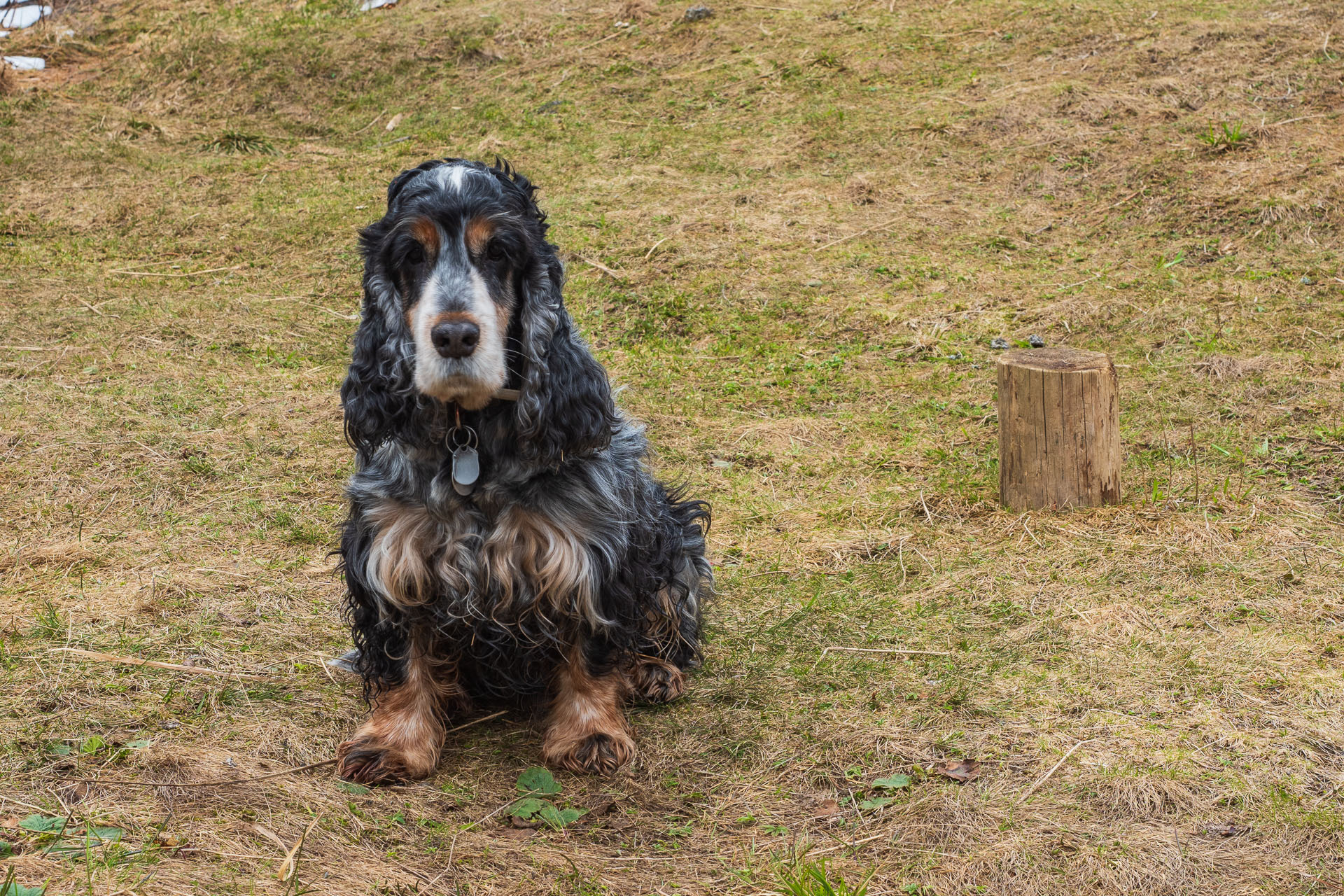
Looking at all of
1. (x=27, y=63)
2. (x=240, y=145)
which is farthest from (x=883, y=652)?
(x=27, y=63)

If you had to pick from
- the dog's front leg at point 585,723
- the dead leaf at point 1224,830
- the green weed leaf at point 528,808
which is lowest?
the dead leaf at point 1224,830

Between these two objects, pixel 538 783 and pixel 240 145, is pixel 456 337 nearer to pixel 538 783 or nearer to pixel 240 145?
pixel 538 783

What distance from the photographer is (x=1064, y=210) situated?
361 inches

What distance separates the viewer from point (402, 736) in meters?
3.74

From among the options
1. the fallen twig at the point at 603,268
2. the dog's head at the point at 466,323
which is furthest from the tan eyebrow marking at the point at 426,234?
the fallen twig at the point at 603,268

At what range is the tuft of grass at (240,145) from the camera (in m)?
11.8

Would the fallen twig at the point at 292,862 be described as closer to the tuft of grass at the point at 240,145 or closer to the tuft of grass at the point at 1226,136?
the tuft of grass at the point at 1226,136

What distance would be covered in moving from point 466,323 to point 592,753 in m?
1.46

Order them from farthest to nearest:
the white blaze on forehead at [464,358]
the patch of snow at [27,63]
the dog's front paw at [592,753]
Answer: the patch of snow at [27,63] < the dog's front paw at [592,753] < the white blaze on forehead at [464,358]

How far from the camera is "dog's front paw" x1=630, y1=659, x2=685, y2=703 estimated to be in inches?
168

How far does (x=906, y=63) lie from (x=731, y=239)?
359 cm

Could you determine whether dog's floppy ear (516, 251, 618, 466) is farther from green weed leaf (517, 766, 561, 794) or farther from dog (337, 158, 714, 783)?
green weed leaf (517, 766, 561, 794)

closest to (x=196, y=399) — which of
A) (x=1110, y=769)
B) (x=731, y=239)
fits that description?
(x=731, y=239)

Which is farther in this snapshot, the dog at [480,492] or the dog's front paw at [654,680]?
the dog's front paw at [654,680]
